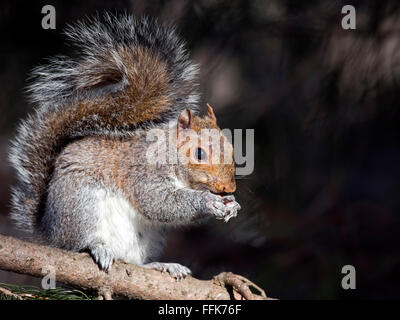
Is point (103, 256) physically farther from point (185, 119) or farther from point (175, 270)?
point (185, 119)

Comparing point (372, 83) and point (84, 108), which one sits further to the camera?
point (372, 83)

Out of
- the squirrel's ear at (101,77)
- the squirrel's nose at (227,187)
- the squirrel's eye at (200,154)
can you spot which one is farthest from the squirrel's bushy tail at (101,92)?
the squirrel's nose at (227,187)

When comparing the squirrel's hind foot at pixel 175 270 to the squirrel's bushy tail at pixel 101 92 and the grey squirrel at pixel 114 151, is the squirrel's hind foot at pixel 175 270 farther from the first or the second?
the squirrel's bushy tail at pixel 101 92

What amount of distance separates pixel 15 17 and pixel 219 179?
1996mm

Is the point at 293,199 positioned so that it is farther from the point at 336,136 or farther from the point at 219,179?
the point at 219,179

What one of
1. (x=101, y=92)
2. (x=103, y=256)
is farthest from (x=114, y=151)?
(x=103, y=256)

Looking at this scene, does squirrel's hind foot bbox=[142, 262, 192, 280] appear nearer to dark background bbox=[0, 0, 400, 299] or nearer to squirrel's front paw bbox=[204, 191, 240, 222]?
squirrel's front paw bbox=[204, 191, 240, 222]

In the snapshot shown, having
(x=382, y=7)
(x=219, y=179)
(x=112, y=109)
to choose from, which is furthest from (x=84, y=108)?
(x=382, y=7)

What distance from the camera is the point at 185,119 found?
223 centimetres

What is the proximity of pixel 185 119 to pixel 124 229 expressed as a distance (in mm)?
498

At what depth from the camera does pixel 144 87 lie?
230 cm

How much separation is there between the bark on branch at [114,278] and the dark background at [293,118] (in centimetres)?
123

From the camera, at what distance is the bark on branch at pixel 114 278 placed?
1.84 meters

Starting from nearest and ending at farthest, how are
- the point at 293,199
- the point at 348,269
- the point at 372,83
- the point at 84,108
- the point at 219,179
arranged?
the point at 219,179 → the point at 84,108 → the point at 348,269 → the point at 372,83 → the point at 293,199
